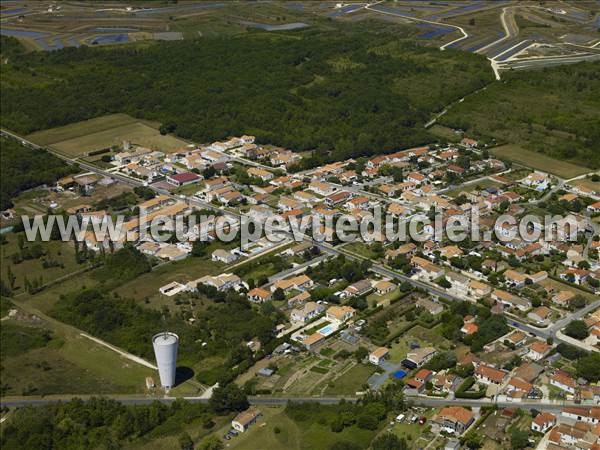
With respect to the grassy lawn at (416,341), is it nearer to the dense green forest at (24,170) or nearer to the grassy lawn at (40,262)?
the grassy lawn at (40,262)

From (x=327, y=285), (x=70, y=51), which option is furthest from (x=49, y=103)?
(x=327, y=285)

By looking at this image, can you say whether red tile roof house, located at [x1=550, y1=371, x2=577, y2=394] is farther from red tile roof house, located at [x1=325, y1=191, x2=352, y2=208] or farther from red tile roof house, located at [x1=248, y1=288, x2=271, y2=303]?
red tile roof house, located at [x1=325, y1=191, x2=352, y2=208]

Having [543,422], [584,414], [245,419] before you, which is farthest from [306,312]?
[584,414]

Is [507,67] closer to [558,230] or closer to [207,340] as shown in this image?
[558,230]

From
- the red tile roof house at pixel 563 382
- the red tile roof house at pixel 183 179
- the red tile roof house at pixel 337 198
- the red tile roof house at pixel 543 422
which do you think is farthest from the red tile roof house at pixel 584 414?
the red tile roof house at pixel 183 179

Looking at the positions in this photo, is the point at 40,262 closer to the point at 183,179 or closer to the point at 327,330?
the point at 183,179

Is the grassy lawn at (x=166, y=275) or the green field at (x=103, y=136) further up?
the green field at (x=103, y=136)
